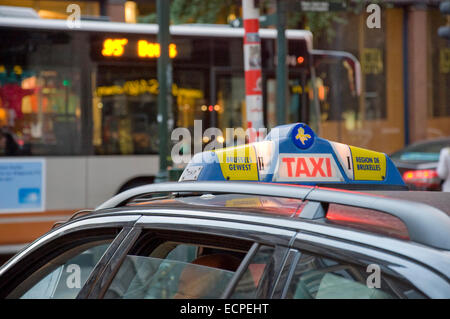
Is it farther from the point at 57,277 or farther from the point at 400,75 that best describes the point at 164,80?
the point at 400,75

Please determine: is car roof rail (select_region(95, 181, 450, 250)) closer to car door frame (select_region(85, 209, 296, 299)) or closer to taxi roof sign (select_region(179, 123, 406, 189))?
car door frame (select_region(85, 209, 296, 299))

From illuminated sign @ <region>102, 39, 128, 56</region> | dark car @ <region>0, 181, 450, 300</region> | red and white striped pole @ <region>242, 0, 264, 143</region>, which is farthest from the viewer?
illuminated sign @ <region>102, 39, 128, 56</region>

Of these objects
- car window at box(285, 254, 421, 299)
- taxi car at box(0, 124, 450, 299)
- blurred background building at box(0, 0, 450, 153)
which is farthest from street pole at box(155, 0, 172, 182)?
blurred background building at box(0, 0, 450, 153)

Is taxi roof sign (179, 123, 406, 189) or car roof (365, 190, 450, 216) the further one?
taxi roof sign (179, 123, 406, 189)

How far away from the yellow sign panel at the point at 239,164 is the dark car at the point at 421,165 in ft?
17.5

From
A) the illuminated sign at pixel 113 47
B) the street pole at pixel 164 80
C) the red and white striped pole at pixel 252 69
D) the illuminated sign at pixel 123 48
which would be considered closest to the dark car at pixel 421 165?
the red and white striped pole at pixel 252 69

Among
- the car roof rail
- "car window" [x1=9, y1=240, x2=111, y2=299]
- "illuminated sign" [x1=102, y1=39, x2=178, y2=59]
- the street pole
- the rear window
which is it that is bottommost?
"car window" [x1=9, y1=240, x2=111, y2=299]

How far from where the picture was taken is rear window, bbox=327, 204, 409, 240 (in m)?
1.60

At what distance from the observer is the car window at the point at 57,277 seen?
7.95 ft

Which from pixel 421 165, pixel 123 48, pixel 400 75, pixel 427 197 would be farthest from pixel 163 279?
pixel 400 75

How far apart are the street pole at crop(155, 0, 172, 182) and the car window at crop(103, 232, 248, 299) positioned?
3.86m

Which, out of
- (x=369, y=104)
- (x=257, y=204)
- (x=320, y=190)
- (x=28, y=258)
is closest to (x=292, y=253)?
(x=320, y=190)

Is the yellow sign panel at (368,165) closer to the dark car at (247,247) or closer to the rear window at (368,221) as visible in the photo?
the dark car at (247,247)

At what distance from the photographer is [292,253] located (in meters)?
1.62
